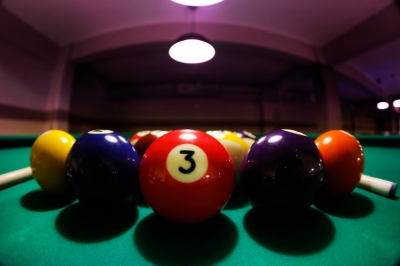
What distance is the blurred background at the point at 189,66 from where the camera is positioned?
4008 millimetres

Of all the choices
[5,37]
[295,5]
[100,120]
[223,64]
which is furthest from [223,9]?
[100,120]

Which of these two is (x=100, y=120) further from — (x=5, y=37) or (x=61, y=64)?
(x=5, y=37)

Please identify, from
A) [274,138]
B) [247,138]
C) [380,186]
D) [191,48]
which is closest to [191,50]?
[191,48]

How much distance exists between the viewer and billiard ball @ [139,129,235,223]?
664 millimetres

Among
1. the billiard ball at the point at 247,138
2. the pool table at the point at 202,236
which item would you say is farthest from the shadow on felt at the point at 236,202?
the billiard ball at the point at 247,138

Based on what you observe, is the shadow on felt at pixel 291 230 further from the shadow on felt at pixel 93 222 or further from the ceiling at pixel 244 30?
the ceiling at pixel 244 30

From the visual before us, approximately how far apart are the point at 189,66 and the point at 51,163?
5.83m

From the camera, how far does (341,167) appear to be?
905 millimetres

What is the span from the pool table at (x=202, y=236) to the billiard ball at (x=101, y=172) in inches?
3.3

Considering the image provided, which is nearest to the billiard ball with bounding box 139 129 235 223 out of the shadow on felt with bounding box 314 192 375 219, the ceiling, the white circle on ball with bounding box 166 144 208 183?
the white circle on ball with bounding box 166 144 208 183

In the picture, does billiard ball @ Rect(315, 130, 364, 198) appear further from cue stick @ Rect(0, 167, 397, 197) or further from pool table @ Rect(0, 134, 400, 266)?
cue stick @ Rect(0, 167, 397, 197)

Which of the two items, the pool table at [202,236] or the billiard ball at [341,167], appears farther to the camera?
the billiard ball at [341,167]

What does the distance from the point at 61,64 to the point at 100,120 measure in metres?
2.52

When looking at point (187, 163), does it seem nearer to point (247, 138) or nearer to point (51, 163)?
point (51, 163)
